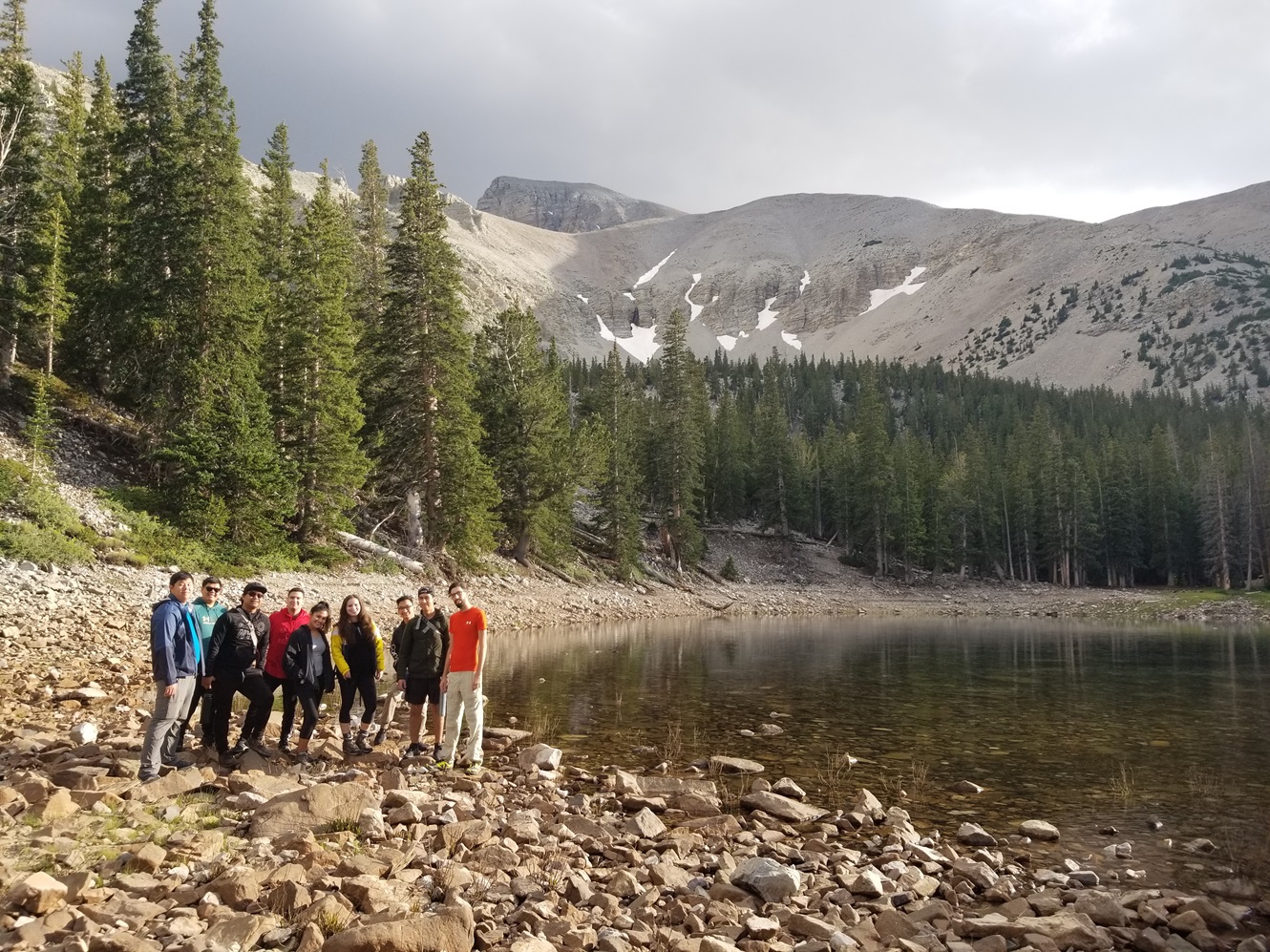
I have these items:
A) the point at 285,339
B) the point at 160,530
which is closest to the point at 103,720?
the point at 160,530

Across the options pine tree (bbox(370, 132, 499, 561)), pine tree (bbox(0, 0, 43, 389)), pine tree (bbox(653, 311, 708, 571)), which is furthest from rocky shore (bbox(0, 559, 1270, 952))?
pine tree (bbox(653, 311, 708, 571))

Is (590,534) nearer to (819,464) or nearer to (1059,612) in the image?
(1059,612)

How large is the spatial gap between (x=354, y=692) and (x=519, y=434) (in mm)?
29536

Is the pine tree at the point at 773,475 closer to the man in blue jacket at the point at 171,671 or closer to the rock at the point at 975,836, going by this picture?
the rock at the point at 975,836

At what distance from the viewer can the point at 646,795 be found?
30.4 ft

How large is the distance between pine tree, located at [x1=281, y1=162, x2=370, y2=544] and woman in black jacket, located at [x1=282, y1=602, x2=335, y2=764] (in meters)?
18.5

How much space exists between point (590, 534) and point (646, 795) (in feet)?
141

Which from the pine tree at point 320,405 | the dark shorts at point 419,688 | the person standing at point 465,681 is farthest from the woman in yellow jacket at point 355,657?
the pine tree at point 320,405

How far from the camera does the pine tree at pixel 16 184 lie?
26.9 m

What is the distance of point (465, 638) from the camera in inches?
413

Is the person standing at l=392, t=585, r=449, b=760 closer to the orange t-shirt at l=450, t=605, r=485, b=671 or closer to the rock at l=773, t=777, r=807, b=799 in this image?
the orange t-shirt at l=450, t=605, r=485, b=671

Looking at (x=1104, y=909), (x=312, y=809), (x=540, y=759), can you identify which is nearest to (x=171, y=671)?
(x=312, y=809)

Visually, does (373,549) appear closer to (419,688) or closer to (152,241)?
(152,241)

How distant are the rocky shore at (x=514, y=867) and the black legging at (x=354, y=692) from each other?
636 mm
